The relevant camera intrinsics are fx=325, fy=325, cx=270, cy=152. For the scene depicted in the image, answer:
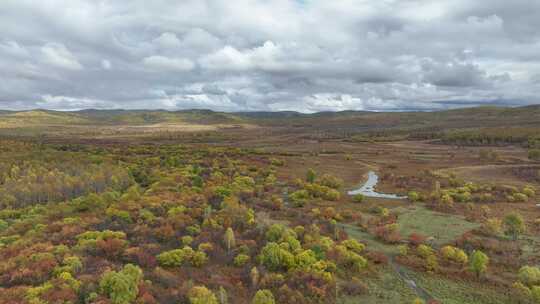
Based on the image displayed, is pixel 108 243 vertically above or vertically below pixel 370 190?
above

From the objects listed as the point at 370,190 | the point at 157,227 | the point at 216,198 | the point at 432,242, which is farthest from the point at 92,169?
the point at 432,242

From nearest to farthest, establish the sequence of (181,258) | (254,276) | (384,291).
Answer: (254,276) → (384,291) → (181,258)

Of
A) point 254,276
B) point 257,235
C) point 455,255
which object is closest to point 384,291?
point 455,255

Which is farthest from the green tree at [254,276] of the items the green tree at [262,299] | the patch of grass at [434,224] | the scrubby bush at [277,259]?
the patch of grass at [434,224]

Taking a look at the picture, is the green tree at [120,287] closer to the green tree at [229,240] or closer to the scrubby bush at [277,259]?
the green tree at [229,240]

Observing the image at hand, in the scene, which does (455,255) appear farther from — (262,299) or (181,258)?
(181,258)

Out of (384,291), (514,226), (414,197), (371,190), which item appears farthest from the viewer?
(371,190)

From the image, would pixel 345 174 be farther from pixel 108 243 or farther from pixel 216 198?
pixel 108 243
